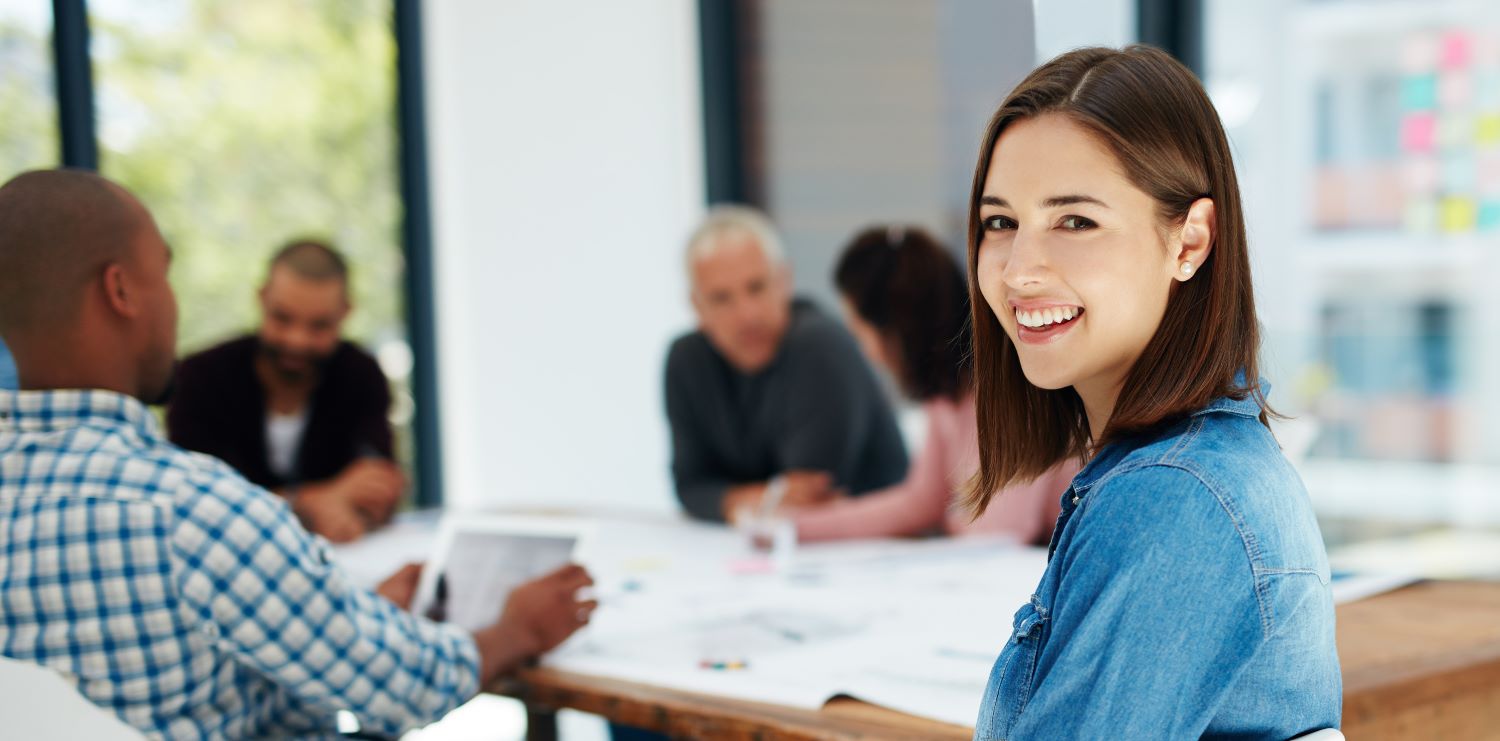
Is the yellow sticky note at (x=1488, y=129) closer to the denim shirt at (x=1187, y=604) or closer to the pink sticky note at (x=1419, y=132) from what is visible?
the pink sticky note at (x=1419, y=132)

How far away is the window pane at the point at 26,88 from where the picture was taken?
145 inches

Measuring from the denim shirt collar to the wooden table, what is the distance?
0.41 meters

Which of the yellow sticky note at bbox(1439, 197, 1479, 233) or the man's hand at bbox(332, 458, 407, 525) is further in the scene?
the yellow sticky note at bbox(1439, 197, 1479, 233)

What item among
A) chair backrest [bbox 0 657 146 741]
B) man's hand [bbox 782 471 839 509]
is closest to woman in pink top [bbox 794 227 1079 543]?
man's hand [bbox 782 471 839 509]

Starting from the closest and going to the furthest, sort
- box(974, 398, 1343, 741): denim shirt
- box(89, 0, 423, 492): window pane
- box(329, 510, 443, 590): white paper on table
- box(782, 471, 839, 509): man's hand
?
box(974, 398, 1343, 741): denim shirt → box(329, 510, 443, 590): white paper on table → box(782, 471, 839, 509): man's hand → box(89, 0, 423, 492): window pane

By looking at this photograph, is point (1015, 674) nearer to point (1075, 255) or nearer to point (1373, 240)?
point (1075, 255)

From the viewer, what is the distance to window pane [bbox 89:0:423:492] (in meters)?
Result: 4.00

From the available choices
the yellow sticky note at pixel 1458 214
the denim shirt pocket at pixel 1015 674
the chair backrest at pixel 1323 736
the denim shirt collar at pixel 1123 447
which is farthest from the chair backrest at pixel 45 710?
the yellow sticky note at pixel 1458 214

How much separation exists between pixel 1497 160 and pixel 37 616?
334 centimetres

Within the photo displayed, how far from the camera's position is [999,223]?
46.9 inches

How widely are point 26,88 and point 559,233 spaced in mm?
1853

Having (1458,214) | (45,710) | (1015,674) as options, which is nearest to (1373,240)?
(1458,214)

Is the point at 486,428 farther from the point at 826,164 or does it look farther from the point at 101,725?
the point at 101,725

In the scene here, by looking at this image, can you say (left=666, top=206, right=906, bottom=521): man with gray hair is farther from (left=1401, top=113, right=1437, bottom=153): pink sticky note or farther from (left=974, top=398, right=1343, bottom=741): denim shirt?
(left=974, top=398, right=1343, bottom=741): denim shirt
